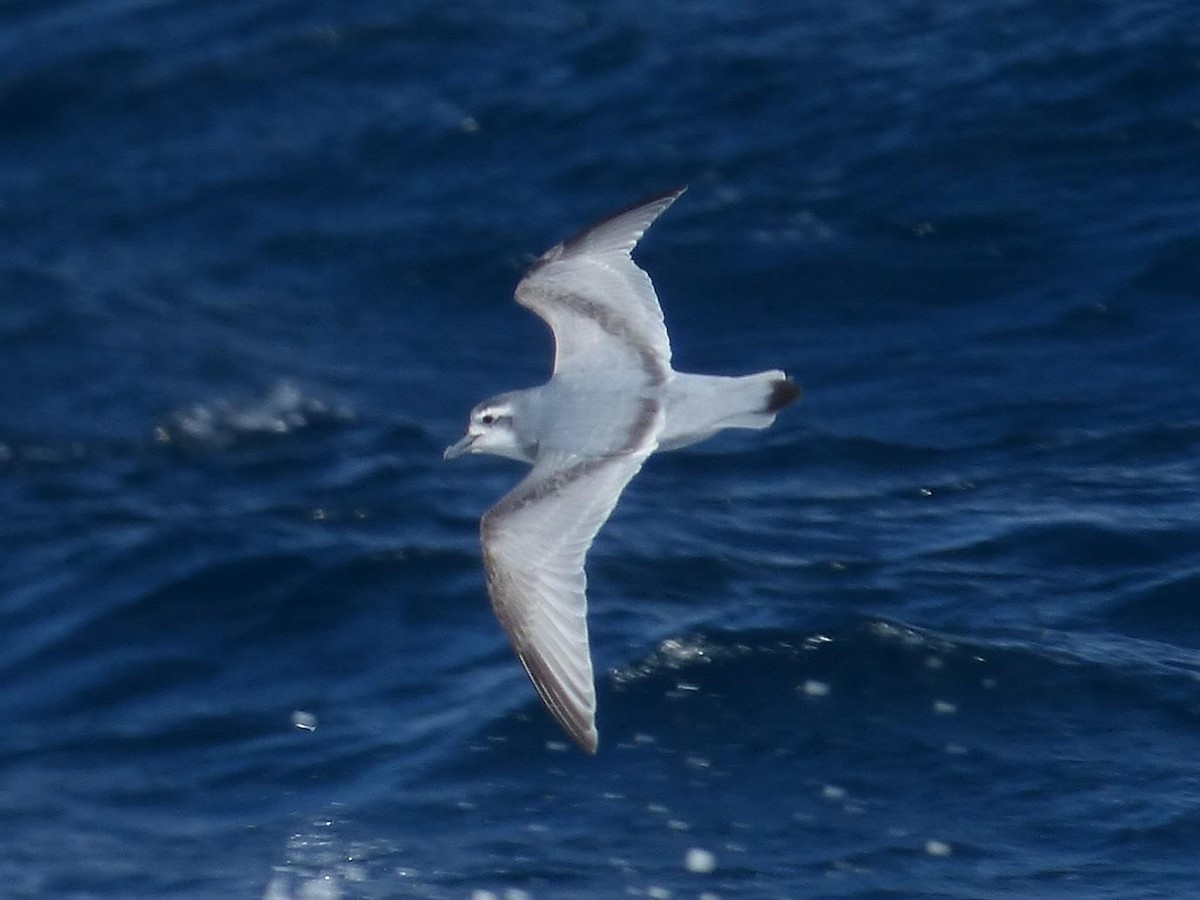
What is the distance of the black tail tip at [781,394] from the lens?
8.27 meters

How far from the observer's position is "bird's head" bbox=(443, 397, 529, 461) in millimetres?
8961

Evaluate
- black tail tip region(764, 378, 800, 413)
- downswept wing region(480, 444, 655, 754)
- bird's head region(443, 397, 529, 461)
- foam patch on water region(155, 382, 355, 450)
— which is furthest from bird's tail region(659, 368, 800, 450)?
foam patch on water region(155, 382, 355, 450)

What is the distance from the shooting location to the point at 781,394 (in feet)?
27.4

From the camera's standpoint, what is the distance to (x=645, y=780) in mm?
9820

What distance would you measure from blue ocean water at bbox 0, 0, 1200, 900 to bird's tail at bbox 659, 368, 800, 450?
7.04 feet

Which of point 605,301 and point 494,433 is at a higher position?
point 605,301

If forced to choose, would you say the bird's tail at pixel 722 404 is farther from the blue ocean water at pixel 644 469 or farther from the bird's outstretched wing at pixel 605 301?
the blue ocean water at pixel 644 469

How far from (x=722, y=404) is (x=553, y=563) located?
1069mm

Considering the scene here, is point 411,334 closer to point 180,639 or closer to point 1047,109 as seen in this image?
point 180,639

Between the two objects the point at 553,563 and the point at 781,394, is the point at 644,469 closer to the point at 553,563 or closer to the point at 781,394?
the point at 781,394

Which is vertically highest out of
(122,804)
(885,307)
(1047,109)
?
(1047,109)

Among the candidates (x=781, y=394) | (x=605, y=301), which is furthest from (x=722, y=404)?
(x=605, y=301)

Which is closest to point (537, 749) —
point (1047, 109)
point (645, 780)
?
point (645, 780)

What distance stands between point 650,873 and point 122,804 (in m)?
3.05
